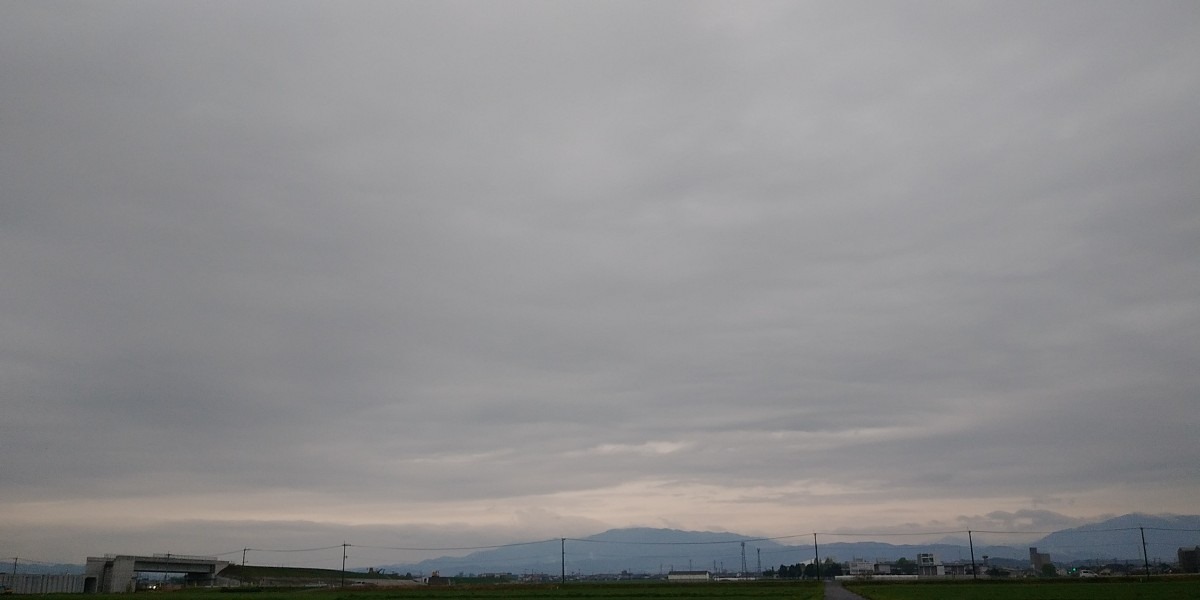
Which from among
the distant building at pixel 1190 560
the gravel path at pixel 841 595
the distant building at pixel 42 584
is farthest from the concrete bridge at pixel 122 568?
the distant building at pixel 1190 560

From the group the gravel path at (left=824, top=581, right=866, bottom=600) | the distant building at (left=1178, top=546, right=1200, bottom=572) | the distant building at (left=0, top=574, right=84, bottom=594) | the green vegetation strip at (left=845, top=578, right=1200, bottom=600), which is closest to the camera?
the green vegetation strip at (left=845, top=578, right=1200, bottom=600)

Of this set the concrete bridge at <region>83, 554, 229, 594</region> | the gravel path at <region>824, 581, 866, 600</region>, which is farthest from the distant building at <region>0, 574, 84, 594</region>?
the gravel path at <region>824, 581, 866, 600</region>

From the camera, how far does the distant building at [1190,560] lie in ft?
432

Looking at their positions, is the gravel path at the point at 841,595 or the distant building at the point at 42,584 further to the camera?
the distant building at the point at 42,584

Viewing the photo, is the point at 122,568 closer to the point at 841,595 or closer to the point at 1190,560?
the point at 841,595

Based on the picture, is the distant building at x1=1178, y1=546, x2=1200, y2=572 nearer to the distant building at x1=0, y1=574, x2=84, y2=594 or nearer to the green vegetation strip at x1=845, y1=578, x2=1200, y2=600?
the green vegetation strip at x1=845, y1=578, x2=1200, y2=600

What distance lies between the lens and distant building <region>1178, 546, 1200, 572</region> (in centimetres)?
13175

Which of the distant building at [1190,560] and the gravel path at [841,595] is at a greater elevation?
the gravel path at [841,595]

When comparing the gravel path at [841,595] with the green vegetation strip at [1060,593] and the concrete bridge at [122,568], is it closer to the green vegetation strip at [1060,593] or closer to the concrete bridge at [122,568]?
the green vegetation strip at [1060,593]

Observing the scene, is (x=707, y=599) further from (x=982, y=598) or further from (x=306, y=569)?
(x=306, y=569)

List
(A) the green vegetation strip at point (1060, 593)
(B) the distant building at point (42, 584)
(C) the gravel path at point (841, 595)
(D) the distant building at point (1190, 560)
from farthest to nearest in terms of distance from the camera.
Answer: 1. (D) the distant building at point (1190, 560)
2. (B) the distant building at point (42, 584)
3. (C) the gravel path at point (841, 595)
4. (A) the green vegetation strip at point (1060, 593)

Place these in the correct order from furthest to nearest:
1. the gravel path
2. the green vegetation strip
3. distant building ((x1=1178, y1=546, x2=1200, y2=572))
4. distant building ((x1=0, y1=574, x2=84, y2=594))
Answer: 1. distant building ((x1=1178, y1=546, x2=1200, y2=572))
2. distant building ((x1=0, y1=574, x2=84, y2=594))
3. the gravel path
4. the green vegetation strip

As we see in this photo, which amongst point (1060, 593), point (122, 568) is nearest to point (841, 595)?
point (1060, 593)

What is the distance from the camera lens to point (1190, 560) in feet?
440
